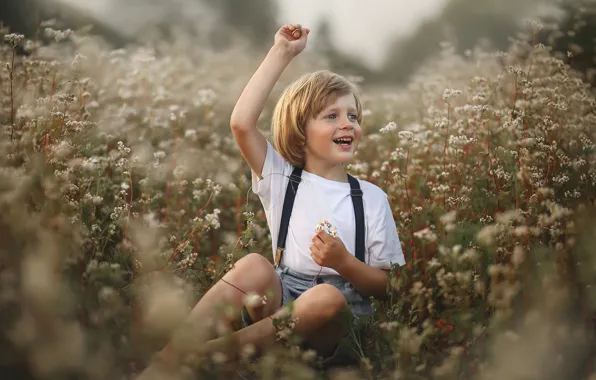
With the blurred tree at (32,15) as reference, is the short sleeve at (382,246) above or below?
below

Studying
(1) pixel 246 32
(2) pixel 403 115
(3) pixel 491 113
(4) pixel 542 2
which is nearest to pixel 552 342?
(3) pixel 491 113

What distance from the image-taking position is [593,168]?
322 centimetres

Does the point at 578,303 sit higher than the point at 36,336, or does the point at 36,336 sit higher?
the point at 36,336

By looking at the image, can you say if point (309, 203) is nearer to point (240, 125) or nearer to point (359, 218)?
point (359, 218)

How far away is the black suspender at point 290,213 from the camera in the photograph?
2.68 meters

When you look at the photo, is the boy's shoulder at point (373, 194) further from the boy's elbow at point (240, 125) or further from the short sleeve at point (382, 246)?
the boy's elbow at point (240, 125)

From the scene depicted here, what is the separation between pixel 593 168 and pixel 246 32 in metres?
6.55

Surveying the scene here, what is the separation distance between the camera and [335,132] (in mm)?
2758

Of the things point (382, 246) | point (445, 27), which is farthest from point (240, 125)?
point (445, 27)

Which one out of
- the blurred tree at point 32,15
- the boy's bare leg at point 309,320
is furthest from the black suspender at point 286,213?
the blurred tree at point 32,15

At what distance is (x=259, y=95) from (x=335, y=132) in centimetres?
37

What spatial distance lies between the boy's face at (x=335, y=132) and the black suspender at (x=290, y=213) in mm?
143

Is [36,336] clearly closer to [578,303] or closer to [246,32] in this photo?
[578,303]

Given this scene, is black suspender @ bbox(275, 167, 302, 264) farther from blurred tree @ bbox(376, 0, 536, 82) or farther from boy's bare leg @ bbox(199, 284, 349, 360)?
blurred tree @ bbox(376, 0, 536, 82)
